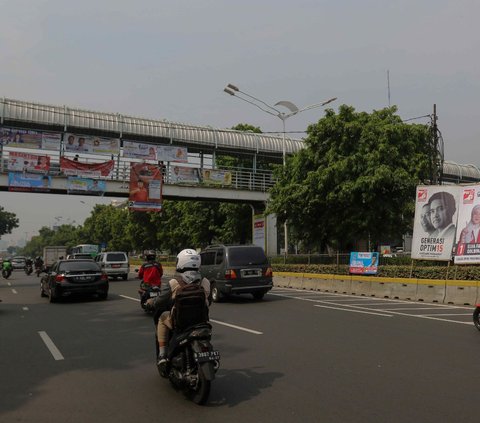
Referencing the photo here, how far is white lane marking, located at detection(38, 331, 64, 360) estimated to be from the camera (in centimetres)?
788

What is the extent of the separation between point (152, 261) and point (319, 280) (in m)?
10.8

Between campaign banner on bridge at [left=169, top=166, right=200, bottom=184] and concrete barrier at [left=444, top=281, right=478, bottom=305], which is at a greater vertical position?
campaign banner on bridge at [left=169, top=166, right=200, bottom=184]

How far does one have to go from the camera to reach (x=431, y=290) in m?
16.2

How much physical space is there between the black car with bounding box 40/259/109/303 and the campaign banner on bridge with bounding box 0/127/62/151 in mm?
16374

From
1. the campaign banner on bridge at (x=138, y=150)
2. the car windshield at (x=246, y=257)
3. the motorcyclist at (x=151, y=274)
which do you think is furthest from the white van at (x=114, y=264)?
the motorcyclist at (x=151, y=274)

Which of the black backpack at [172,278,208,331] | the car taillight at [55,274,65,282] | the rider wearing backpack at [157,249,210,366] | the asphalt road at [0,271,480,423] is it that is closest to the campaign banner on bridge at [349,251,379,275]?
the asphalt road at [0,271,480,423]

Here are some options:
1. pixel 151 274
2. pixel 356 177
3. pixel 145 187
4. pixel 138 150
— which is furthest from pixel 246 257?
pixel 138 150

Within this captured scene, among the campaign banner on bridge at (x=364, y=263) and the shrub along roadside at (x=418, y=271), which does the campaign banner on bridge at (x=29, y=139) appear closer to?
the shrub along roadside at (x=418, y=271)

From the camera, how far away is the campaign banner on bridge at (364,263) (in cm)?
2092

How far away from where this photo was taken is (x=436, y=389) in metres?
5.57

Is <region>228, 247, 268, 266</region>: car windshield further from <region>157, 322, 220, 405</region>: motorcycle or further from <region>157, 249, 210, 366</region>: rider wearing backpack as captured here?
<region>157, 322, 220, 405</region>: motorcycle

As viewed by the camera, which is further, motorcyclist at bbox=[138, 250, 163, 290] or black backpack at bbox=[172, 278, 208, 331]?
motorcyclist at bbox=[138, 250, 163, 290]

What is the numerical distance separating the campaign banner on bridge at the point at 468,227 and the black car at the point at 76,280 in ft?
39.6

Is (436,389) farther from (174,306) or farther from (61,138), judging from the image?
(61,138)
